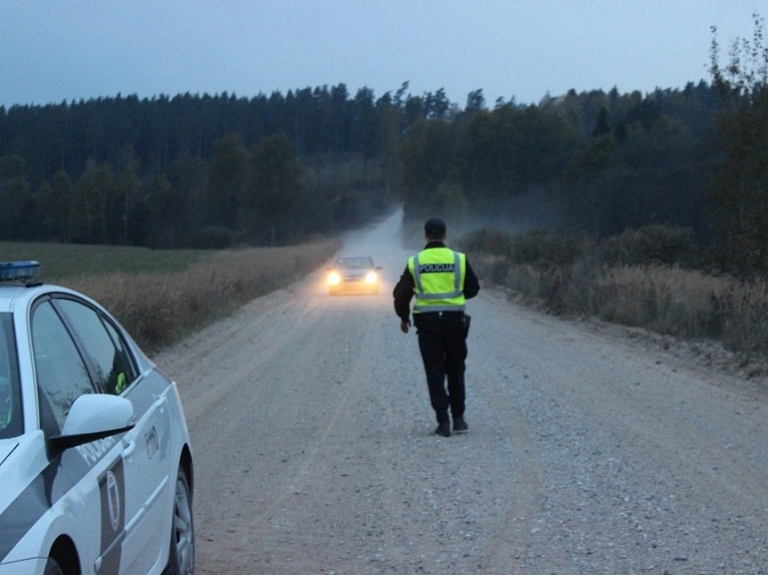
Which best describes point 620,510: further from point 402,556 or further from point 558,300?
point 558,300

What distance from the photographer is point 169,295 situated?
2044 centimetres

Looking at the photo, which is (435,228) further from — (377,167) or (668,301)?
(377,167)

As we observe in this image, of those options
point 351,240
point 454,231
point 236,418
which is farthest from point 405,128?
point 236,418

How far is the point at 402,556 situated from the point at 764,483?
120 inches

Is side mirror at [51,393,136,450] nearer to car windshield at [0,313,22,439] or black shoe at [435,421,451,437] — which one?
car windshield at [0,313,22,439]

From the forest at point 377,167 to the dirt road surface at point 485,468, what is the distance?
786 centimetres

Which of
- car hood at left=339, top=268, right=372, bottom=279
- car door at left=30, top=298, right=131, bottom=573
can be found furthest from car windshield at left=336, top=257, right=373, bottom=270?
car door at left=30, top=298, right=131, bottom=573

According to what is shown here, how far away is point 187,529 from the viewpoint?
17.4ft

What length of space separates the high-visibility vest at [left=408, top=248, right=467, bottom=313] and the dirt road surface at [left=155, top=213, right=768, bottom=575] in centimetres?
123

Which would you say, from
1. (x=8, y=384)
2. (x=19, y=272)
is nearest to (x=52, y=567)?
(x=8, y=384)

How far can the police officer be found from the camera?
9.27 metres

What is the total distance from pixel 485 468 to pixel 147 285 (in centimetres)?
1406

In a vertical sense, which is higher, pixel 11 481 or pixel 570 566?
pixel 11 481

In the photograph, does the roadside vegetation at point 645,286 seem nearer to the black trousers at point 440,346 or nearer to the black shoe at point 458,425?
the black shoe at point 458,425
